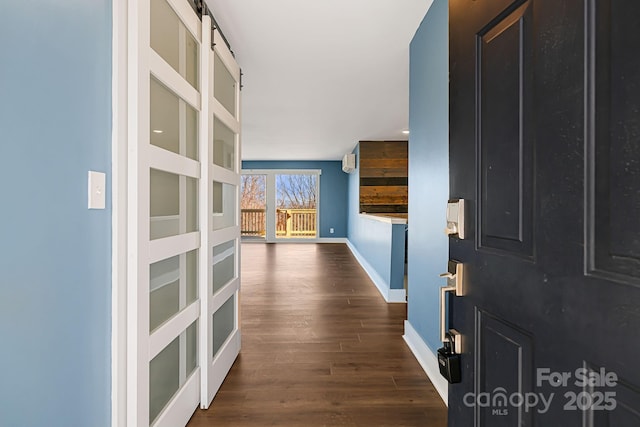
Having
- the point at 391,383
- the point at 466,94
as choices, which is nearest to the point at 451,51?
the point at 466,94

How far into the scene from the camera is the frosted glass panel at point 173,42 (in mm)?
1408

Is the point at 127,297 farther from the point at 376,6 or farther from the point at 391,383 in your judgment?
the point at 376,6

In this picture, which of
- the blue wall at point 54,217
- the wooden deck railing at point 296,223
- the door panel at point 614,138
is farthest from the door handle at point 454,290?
the wooden deck railing at point 296,223

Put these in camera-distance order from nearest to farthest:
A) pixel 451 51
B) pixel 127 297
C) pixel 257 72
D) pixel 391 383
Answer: pixel 451 51 < pixel 127 297 < pixel 391 383 < pixel 257 72

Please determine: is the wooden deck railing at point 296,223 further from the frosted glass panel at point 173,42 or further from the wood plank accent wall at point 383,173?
the frosted glass panel at point 173,42

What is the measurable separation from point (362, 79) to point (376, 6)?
4.23 feet

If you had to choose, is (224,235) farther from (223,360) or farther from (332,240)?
(332,240)

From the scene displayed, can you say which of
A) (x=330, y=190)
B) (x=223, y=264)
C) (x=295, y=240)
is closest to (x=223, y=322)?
(x=223, y=264)

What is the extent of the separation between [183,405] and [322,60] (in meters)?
2.78

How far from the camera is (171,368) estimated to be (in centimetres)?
157

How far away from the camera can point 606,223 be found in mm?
533

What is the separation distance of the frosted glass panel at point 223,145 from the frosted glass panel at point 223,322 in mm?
951

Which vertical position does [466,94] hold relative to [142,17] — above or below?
below

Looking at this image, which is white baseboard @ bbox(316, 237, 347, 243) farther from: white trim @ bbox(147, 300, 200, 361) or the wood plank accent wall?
white trim @ bbox(147, 300, 200, 361)
